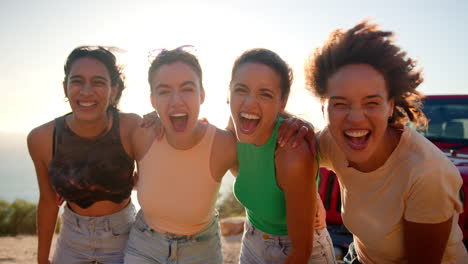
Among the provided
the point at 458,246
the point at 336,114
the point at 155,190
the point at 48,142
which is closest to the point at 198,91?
the point at 155,190

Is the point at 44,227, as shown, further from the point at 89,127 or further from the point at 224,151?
the point at 224,151

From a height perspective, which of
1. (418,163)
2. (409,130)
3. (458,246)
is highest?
(409,130)

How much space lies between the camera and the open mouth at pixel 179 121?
104 inches

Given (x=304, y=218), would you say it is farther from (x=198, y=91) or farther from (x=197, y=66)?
(x=197, y=66)

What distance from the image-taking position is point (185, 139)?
2672 mm

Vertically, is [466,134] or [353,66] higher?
[353,66]

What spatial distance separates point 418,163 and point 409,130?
0.32 meters

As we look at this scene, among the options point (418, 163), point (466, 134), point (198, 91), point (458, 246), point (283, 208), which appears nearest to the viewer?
point (418, 163)

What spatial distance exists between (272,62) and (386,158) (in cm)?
105

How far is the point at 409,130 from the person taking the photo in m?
2.11

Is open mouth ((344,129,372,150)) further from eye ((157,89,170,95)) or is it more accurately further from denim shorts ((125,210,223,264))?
eye ((157,89,170,95))

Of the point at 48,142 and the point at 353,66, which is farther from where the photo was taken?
the point at 48,142

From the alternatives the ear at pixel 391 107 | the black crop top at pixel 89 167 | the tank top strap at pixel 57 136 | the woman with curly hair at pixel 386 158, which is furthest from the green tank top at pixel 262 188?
the tank top strap at pixel 57 136

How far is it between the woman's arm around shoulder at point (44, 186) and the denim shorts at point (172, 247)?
914 millimetres
